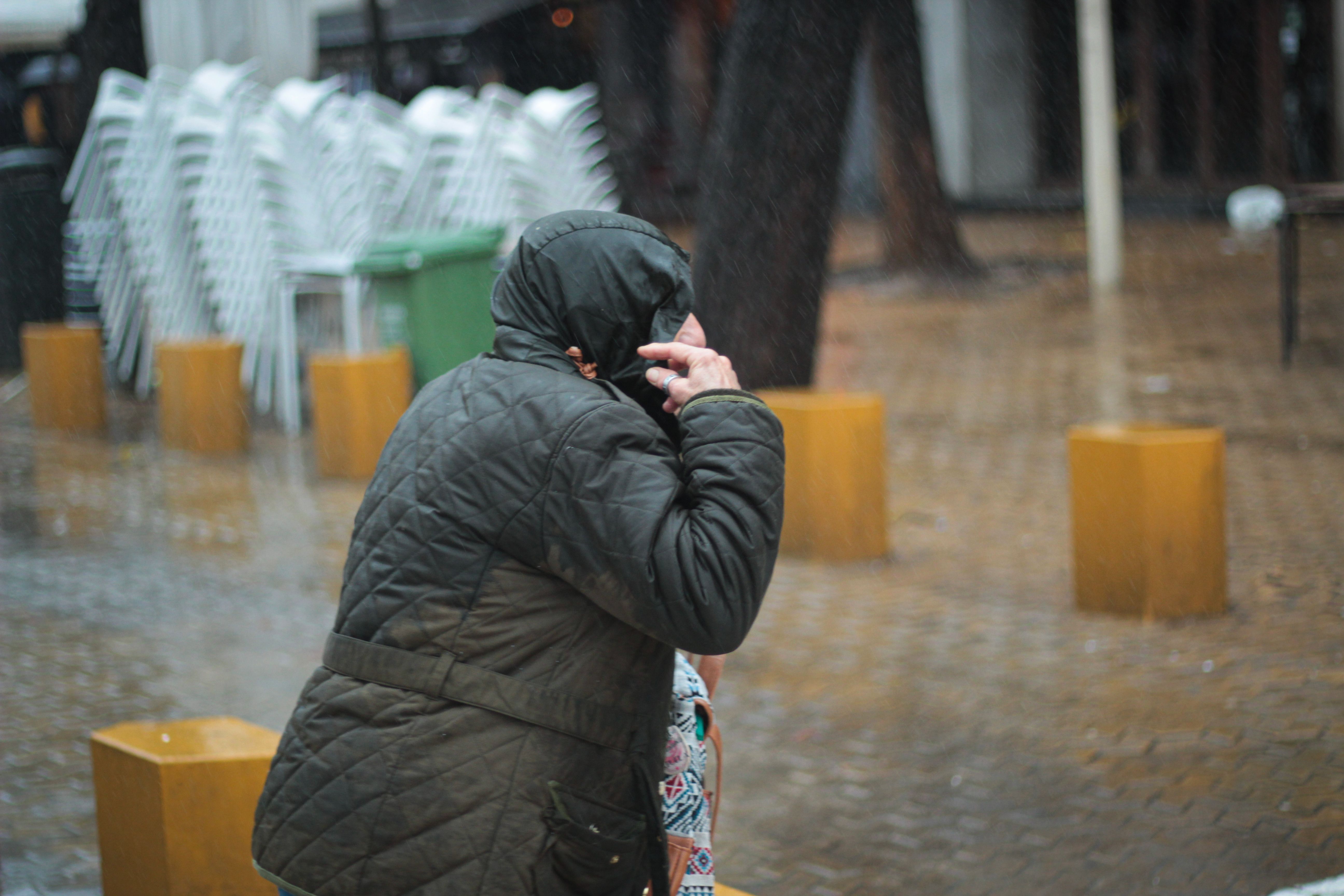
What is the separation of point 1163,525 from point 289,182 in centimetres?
779

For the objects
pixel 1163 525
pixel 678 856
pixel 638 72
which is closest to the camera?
pixel 678 856

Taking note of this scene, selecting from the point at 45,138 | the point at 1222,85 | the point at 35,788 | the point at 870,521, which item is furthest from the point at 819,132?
the point at 45,138

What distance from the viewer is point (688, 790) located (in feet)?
8.79

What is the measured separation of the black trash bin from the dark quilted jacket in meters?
13.7

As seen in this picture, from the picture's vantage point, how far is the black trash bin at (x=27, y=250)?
14570 millimetres

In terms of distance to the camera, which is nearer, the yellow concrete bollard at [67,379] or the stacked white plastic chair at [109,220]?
the yellow concrete bollard at [67,379]

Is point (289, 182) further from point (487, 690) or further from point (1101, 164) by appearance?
point (487, 690)

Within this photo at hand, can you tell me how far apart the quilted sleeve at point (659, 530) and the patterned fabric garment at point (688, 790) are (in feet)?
1.49

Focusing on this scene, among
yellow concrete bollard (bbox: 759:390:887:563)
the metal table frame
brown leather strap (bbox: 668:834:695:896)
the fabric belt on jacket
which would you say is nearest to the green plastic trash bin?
yellow concrete bollard (bbox: 759:390:887:563)

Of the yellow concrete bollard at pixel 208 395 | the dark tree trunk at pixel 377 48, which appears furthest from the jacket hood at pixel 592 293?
the dark tree trunk at pixel 377 48

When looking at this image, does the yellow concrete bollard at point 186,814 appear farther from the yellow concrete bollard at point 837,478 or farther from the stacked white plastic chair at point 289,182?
the stacked white plastic chair at point 289,182

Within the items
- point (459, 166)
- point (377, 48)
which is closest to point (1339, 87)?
point (377, 48)

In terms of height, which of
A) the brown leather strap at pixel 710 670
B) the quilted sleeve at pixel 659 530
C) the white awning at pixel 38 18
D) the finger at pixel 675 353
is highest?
the white awning at pixel 38 18

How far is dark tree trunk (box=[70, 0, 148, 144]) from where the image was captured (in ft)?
46.6
